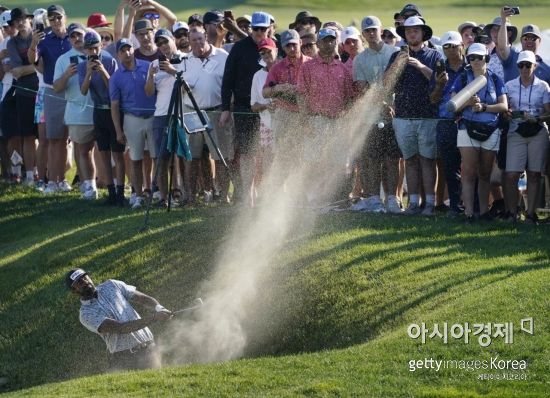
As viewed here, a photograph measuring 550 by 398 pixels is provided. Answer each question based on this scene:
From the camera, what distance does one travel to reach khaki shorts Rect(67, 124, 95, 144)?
2128 centimetres

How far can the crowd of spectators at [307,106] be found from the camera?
1748 centimetres

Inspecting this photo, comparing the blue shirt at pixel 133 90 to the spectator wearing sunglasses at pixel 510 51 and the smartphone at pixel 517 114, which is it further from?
the smartphone at pixel 517 114

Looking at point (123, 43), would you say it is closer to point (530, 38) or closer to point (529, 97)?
point (530, 38)

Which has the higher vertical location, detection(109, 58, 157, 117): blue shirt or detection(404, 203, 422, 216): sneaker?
detection(109, 58, 157, 117): blue shirt

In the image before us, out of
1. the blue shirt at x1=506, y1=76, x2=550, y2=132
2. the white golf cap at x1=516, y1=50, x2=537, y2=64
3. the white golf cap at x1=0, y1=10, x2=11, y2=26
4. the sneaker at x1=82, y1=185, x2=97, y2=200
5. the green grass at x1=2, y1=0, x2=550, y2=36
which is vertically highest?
the white golf cap at x1=0, y1=10, x2=11, y2=26

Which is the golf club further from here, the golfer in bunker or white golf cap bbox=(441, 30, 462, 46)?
white golf cap bbox=(441, 30, 462, 46)

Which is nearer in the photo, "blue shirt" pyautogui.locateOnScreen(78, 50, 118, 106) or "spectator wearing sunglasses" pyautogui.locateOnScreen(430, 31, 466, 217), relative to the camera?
"spectator wearing sunglasses" pyautogui.locateOnScreen(430, 31, 466, 217)

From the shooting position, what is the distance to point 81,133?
21.3 metres

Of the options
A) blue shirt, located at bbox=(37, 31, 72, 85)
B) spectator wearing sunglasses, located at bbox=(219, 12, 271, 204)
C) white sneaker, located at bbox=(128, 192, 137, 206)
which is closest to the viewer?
spectator wearing sunglasses, located at bbox=(219, 12, 271, 204)

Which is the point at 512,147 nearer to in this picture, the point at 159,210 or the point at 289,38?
the point at 289,38

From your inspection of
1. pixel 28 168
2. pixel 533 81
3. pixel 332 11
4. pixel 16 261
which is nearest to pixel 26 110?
pixel 28 168

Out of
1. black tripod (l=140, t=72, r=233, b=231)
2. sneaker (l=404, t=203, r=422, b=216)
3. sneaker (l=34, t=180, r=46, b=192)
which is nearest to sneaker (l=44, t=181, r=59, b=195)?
sneaker (l=34, t=180, r=46, b=192)

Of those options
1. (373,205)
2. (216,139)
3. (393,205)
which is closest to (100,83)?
(216,139)

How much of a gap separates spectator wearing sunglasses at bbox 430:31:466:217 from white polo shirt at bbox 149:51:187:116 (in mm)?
4099
